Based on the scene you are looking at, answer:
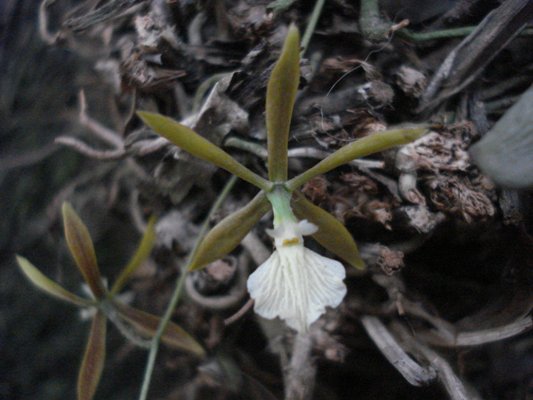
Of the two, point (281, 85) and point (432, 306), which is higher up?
point (281, 85)

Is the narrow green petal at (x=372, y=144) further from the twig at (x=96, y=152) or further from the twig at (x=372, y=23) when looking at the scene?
the twig at (x=96, y=152)

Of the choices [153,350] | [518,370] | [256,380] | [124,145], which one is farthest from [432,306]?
[124,145]

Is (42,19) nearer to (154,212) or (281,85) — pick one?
(154,212)

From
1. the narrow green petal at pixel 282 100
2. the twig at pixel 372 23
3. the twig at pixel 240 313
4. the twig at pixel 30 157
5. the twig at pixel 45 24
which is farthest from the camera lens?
the twig at pixel 30 157

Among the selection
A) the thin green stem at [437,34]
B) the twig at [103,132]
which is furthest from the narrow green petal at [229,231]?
the twig at [103,132]

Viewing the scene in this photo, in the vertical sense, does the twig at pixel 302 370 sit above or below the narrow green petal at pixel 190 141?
below

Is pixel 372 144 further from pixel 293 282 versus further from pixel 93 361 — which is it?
pixel 93 361

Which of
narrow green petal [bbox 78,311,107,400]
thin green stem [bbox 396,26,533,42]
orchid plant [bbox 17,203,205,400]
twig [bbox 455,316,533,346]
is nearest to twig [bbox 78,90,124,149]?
orchid plant [bbox 17,203,205,400]
